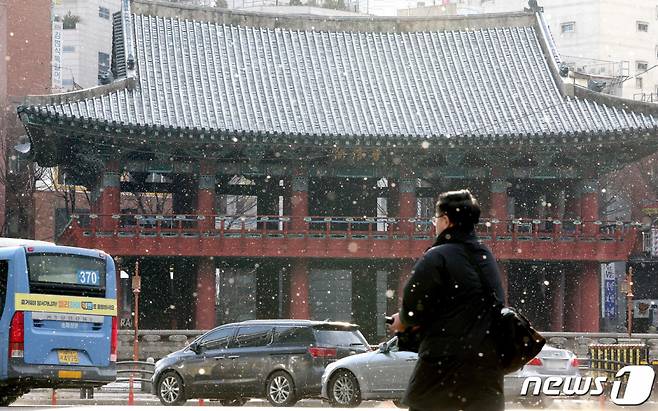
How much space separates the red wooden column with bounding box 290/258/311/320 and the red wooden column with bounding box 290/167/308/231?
109 centimetres

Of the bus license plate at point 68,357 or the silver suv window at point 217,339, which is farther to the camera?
the silver suv window at point 217,339

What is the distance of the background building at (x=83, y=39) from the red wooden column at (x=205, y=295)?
43.6m

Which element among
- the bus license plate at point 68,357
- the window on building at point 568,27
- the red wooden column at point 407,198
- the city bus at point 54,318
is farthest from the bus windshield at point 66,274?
the window on building at point 568,27

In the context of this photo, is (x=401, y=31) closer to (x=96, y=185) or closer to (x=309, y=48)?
(x=309, y=48)

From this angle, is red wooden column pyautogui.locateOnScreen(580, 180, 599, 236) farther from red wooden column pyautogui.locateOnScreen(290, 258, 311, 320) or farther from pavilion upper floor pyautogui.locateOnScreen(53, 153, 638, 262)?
red wooden column pyautogui.locateOnScreen(290, 258, 311, 320)

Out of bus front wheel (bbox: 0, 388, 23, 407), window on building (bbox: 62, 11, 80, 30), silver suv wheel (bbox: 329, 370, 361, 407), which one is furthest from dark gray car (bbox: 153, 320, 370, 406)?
window on building (bbox: 62, 11, 80, 30)

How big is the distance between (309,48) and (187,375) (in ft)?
75.7

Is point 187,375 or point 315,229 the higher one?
point 315,229

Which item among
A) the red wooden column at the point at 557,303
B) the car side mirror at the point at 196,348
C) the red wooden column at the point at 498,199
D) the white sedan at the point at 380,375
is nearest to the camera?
the white sedan at the point at 380,375

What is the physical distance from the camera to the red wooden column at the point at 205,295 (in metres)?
37.7

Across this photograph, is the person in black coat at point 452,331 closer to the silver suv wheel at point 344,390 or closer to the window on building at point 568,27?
the silver suv wheel at point 344,390

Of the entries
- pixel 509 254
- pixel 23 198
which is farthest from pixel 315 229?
pixel 23 198

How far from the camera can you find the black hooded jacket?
25.0 ft

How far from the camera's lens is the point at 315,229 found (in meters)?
40.2
